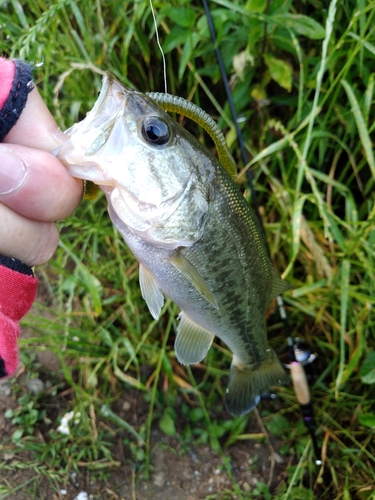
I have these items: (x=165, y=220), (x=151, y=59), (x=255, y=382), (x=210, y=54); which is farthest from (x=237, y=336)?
(x=151, y=59)

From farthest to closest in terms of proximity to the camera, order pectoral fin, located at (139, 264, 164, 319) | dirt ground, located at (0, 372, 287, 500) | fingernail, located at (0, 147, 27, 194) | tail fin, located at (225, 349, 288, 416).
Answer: dirt ground, located at (0, 372, 287, 500) < tail fin, located at (225, 349, 288, 416) < pectoral fin, located at (139, 264, 164, 319) < fingernail, located at (0, 147, 27, 194)

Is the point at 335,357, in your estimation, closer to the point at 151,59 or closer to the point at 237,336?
the point at 237,336

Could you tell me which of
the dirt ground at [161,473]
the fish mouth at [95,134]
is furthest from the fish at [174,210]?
the dirt ground at [161,473]

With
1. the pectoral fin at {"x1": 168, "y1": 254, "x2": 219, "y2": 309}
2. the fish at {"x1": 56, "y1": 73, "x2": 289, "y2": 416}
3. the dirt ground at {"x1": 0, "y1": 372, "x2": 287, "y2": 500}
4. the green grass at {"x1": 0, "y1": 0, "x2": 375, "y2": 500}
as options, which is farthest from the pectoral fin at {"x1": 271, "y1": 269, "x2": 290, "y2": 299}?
the dirt ground at {"x1": 0, "y1": 372, "x2": 287, "y2": 500}

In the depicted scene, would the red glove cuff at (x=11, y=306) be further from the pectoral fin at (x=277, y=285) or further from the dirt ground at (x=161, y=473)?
the dirt ground at (x=161, y=473)

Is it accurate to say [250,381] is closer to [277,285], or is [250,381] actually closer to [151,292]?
[277,285]

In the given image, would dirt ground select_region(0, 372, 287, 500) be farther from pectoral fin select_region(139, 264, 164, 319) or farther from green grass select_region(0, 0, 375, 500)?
pectoral fin select_region(139, 264, 164, 319)
